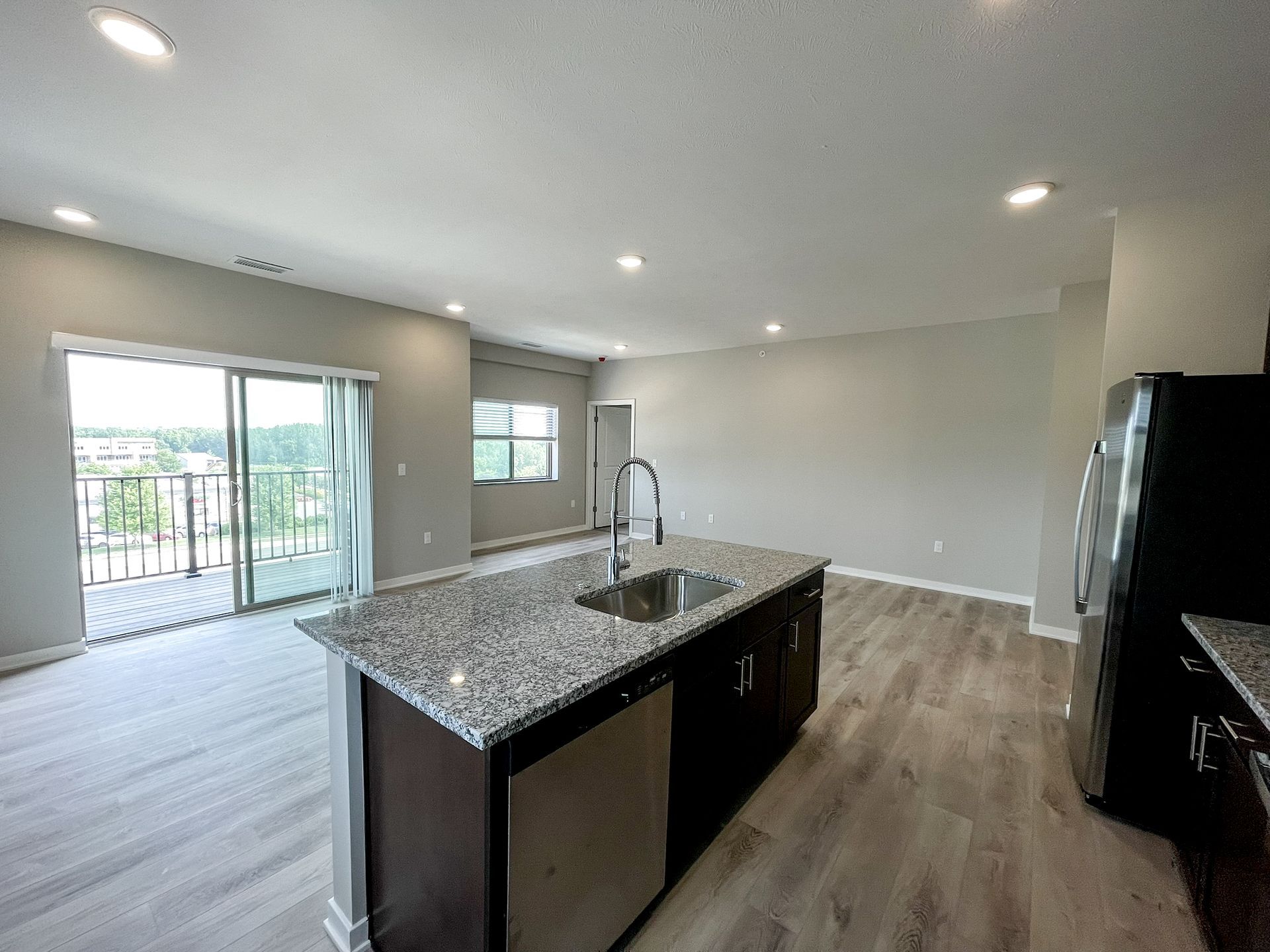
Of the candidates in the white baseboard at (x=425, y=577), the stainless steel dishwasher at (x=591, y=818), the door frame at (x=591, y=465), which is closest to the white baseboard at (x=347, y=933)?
the stainless steel dishwasher at (x=591, y=818)

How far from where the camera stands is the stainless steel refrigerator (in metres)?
1.64

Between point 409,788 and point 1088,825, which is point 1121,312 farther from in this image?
point 409,788

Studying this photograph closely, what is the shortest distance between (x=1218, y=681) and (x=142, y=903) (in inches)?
132

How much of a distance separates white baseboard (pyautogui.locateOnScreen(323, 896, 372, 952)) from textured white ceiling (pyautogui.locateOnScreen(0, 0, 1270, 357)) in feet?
8.23

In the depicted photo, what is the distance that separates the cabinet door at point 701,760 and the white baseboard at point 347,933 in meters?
0.87

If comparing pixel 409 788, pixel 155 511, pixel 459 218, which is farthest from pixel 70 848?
pixel 155 511

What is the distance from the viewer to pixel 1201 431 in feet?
5.53

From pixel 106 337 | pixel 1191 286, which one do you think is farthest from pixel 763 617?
pixel 106 337

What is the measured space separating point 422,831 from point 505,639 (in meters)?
0.47

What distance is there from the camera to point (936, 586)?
16.3 ft

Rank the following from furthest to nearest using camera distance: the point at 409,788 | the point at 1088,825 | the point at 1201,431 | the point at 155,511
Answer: the point at 155,511 < the point at 1088,825 < the point at 1201,431 < the point at 409,788

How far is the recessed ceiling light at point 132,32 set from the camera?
4.49 feet

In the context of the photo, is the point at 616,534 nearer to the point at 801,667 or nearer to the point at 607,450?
the point at 801,667

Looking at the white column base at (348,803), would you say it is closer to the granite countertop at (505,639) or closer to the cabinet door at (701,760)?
the granite countertop at (505,639)
